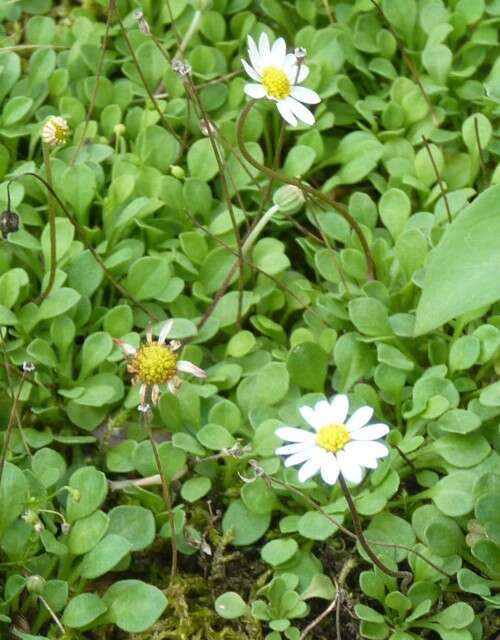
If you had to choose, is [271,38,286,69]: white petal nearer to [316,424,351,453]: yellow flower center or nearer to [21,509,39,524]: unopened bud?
[316,424,351,453]: yellow flower center

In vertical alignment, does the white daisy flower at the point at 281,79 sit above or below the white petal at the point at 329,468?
above

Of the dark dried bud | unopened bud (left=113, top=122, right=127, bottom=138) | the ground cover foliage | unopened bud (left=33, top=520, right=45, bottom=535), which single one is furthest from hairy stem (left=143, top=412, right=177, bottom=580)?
unopened bud (left=113, top=122, right=127, bottom=138)

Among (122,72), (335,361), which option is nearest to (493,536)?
(335,361)

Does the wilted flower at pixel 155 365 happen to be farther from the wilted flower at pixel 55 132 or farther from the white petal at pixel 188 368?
the wilted flower at pixel 55 132

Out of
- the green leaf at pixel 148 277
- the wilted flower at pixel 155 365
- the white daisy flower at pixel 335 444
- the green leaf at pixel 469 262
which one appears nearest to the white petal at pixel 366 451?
the white daisy flower at pixel 335 444

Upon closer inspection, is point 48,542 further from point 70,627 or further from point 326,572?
point 326,572

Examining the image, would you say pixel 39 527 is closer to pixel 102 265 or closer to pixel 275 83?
pixel 102 265

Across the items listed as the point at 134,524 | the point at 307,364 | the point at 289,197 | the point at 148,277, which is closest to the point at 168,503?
the point at 134,524
